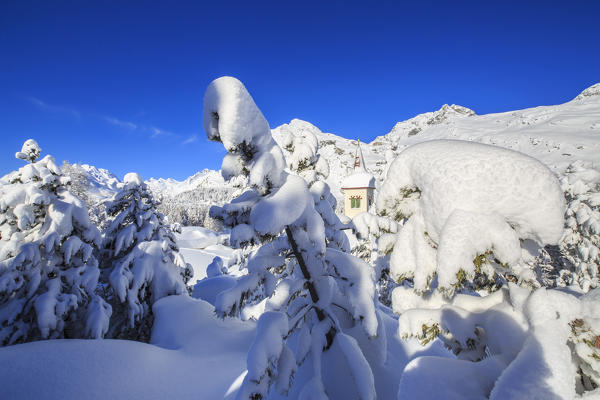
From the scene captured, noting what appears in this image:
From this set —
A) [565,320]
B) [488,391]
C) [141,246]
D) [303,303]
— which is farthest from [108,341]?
[565,320]

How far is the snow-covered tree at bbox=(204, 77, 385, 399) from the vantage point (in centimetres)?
264

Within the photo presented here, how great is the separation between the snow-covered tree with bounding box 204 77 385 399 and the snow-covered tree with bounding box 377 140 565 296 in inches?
45.7

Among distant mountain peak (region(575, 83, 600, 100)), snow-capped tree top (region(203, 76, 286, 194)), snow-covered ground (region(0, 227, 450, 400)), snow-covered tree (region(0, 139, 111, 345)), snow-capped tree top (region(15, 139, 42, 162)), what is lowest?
snow-covered ground (region(0, 227, 450, 400))

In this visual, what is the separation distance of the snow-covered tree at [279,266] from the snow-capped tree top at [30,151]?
26.6ft

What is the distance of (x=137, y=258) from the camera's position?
9.87m

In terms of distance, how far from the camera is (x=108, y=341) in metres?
6.33

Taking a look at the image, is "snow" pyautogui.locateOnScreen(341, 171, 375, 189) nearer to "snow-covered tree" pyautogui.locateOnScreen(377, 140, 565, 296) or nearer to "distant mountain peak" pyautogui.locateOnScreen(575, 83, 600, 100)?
"snow-covered tree" pyautogui.locateOnScreen(377, 140, 565, 296)

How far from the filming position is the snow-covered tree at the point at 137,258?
9427mm

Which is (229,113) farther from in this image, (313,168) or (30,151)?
(30,151)

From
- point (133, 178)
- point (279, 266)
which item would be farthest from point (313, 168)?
point (133, 178)

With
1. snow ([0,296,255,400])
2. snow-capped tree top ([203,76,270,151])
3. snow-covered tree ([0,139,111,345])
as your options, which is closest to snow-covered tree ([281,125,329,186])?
snow-capped tree top ([203,76,270,151])

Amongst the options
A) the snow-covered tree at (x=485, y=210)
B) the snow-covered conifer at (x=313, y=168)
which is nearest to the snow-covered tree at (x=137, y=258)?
the snow-covered conifer at (x=313, y=168)

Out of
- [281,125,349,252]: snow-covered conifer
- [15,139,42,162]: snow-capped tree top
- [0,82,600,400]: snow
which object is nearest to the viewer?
[0,82,600,400]: snow

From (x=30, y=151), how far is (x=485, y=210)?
10.8 m
